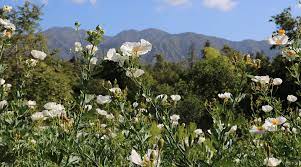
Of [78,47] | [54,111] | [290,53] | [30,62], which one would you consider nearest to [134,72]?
[78,47]

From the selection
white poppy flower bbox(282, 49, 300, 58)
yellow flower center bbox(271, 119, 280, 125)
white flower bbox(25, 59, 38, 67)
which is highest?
white poppy flower bbox(282, 49, 300, 58)

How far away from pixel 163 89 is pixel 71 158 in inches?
1178

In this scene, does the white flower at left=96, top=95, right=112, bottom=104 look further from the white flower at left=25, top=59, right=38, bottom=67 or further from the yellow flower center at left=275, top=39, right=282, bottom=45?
the yellow flower center at left=275, top=39, right=282, bottom=45

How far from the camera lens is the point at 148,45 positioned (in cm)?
287

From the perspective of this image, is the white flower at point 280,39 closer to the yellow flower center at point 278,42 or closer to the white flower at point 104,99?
the yellow flower center at point 278,42

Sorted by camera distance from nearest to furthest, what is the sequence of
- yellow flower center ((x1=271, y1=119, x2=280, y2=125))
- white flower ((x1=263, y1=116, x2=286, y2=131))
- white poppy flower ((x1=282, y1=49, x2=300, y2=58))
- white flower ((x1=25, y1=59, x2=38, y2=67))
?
white flower ((x1=263, y1=116, x2=286, y2=131)), white poppy flower ((x1=282, y1=49, x2=300, y2=58)), yellow flower center ((x1=271, y1=119, x2=280, y2=125)), white flower ((x1=25, y1=59, x2=38, y2=67))

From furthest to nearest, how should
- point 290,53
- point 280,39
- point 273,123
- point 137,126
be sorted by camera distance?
point 273,123 → point 280,39 → point 290,53 → point 137,126

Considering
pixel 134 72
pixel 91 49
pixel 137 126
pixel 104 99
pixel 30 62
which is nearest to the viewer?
pixel 134 72

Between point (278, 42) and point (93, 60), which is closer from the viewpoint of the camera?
point (93, 60)

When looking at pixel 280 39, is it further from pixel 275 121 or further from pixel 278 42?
pixel 275 121

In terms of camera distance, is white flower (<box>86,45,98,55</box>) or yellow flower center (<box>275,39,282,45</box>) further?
yellow flower center (<box>275,39,282,45</box>)

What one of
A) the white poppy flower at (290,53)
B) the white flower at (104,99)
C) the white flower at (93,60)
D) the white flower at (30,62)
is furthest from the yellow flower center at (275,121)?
the white flower at (30,62)

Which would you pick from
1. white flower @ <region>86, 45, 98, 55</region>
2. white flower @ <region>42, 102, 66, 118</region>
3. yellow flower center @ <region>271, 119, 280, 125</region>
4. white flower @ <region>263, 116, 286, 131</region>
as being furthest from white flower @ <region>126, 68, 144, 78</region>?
yellow flower center @ <region>271, 119, 280, 125</region>

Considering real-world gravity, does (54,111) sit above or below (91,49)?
below
